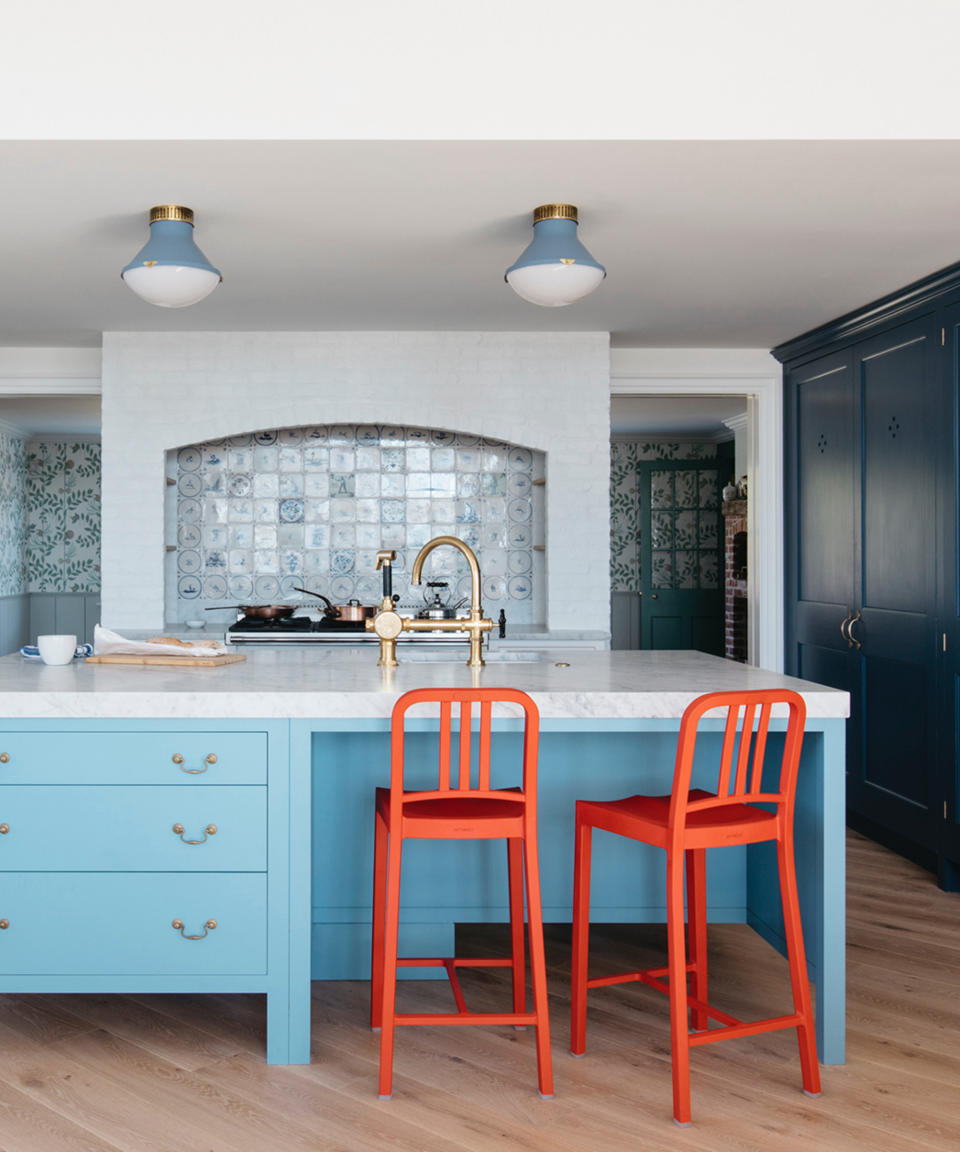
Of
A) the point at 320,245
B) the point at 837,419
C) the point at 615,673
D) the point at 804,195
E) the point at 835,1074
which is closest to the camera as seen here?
the point at 835,1074

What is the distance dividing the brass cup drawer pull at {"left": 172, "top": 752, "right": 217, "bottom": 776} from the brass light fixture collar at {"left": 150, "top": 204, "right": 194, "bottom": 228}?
167 centimetres

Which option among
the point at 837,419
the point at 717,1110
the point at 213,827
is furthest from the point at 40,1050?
the point at 837,419

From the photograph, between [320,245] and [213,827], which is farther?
[320,245]

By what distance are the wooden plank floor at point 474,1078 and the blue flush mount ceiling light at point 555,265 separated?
79.8 inches

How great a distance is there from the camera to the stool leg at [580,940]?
2.62 meters

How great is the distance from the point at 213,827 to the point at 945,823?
2.93 metres

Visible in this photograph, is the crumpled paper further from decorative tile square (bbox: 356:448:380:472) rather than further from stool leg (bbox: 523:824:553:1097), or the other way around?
decorative tile square (bbox: 356:448:380:472)

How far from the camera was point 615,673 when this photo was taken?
299 centimetres

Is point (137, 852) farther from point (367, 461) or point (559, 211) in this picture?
point (367, 461)

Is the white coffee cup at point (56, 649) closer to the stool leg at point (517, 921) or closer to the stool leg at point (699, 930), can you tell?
the stool leg at point (517, 921)

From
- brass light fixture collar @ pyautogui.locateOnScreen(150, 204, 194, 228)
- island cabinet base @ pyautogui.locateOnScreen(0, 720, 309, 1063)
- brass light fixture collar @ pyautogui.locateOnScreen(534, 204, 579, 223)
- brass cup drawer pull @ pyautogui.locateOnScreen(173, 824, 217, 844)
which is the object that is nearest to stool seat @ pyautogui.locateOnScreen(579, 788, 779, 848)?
island cabinet base @ pyautogui.locateOnScreen(0, 720, 309, 1063)

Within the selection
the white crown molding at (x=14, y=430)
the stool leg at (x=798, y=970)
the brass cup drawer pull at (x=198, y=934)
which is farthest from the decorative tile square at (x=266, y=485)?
the white crown molding at (x=14, y=430)
